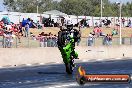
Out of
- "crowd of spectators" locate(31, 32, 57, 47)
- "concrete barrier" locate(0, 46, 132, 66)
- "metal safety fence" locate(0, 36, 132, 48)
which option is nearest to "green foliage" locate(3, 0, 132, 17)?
"concrete barrier" locate(0, 46, 132, 66)

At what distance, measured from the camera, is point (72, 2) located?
393 ft

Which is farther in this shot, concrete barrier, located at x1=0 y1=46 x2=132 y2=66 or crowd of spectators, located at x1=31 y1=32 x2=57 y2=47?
crowd of spectators, located at x1=31 y1=32 x2=57 y2=47

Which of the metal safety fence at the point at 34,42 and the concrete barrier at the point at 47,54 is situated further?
the metal safety fence at the point at 34,42

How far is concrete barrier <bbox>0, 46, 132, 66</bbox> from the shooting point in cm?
2572

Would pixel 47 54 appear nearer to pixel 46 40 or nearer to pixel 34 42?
pixel 34 42

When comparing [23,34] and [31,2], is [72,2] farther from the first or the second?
[23,34]

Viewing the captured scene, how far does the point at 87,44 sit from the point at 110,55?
78.5 inches

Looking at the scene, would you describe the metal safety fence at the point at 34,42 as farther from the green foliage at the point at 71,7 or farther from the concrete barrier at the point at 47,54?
the green foliage at the point at 71,7

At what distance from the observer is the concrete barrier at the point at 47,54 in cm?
2572

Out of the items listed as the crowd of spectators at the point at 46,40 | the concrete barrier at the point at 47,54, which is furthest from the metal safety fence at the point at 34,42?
the concrete barrier at the point at 47,54

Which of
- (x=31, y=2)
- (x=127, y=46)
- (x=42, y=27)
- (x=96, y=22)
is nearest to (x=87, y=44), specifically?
(x=127, y=46)

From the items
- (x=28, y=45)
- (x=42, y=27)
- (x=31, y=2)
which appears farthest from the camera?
(x=31, y=2)

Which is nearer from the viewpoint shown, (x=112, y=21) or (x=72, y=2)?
(x=112, y=21)

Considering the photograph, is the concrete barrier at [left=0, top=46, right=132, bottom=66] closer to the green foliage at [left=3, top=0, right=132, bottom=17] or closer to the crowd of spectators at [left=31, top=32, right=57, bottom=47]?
the crowd of spectators at [left=31, top=32, right=57, bottom=47]
